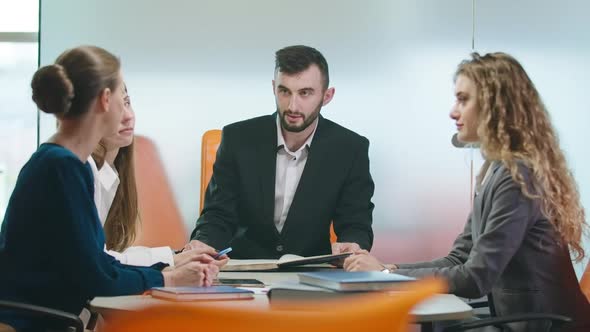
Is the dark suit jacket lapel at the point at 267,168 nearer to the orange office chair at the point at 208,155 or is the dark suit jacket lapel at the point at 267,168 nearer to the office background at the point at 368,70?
the orange office chair at the point at 208,155

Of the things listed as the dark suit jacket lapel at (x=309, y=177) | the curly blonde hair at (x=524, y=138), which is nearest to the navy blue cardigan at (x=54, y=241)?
the curly blonde hair at (x=524, y=138)

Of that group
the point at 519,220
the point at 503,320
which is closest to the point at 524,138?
the point at 519,220

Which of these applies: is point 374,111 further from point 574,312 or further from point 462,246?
point 574,312

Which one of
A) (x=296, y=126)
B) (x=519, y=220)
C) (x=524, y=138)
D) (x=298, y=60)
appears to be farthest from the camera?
(x=298, y=60)

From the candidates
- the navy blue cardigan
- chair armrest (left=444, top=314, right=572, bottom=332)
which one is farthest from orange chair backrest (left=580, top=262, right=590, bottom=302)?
the navy blue cardigan

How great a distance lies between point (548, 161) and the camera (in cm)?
271

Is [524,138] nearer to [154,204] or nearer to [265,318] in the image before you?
[265,318]

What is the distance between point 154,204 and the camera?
4.54 m

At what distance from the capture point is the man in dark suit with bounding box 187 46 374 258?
3.77 m

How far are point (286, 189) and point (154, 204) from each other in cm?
99

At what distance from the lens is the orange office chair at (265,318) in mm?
897

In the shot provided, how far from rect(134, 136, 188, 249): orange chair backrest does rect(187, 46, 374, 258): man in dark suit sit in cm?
71

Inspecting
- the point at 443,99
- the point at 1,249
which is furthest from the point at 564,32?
the point at 1,249

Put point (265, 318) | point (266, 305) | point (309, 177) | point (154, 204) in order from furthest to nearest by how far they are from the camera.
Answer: point (154, 204) < point (309, 177) < point (266, 305) < point (265, 318)
